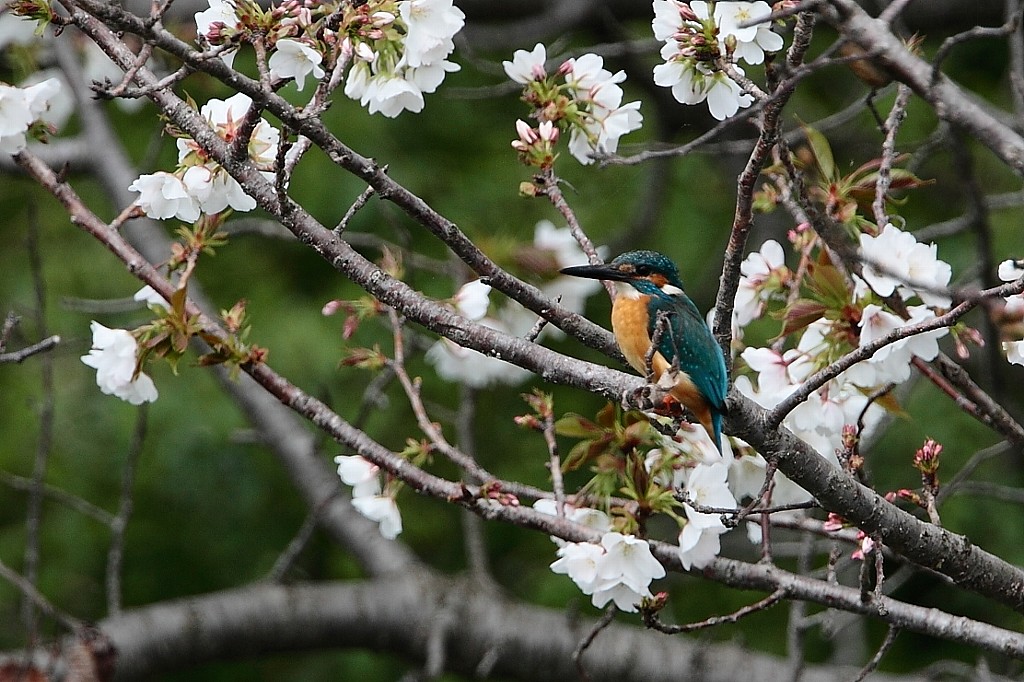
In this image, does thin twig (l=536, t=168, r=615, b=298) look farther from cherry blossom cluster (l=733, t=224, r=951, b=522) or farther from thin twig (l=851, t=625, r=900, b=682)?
thin twig (l=851, t=625, r=900, b=682)

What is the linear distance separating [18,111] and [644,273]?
1.34 meters

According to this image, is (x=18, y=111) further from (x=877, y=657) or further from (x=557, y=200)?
(x=877, y=657)

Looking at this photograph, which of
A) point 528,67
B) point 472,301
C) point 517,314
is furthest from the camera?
point 517,314

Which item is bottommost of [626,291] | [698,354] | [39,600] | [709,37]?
[39,600]

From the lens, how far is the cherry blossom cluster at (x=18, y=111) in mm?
2236

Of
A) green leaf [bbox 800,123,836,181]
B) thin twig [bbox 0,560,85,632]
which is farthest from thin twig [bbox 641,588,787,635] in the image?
thin twig [bbox 0,560,85,632]

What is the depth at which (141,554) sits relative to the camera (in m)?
5.22

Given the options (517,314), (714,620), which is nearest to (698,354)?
(714,620)

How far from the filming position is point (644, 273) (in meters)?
2.32

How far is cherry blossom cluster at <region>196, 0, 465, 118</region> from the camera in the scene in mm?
1798

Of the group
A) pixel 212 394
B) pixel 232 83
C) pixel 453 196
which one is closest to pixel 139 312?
pixel 212 394

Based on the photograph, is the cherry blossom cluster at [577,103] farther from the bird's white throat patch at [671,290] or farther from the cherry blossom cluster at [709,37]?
the bird's white throat patch at [671,290]

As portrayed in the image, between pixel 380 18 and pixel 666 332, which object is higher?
pixel 380 18

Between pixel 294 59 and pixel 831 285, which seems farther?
pixel 831 285
